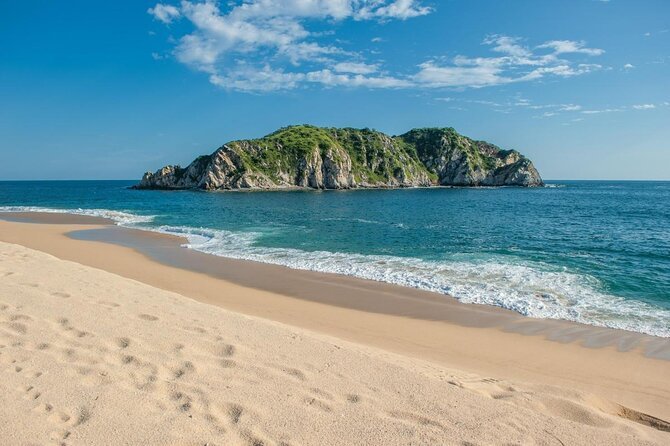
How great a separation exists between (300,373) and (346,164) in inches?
5386

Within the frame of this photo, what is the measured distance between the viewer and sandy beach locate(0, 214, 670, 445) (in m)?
4.60

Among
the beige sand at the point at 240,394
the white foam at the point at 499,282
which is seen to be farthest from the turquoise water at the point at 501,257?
the beige sand at the point at 240,394

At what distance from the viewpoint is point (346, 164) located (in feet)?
462

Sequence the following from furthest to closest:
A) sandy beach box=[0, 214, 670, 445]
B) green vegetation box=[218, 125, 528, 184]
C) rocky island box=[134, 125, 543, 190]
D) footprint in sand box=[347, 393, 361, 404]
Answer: green vegetation box=[218, 125, 528, 184]
rocky island box=[134, 125, 543, 190]
footprint in sand box=[347, 393, 361, 404]
sandy beach box=[0, 214, 670, 445]

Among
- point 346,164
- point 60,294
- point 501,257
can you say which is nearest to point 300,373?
point 60,294

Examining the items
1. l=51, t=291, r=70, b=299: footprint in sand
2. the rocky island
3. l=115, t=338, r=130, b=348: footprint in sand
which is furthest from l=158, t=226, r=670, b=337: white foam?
the rocky island

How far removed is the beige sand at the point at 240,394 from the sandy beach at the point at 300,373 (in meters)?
0.02

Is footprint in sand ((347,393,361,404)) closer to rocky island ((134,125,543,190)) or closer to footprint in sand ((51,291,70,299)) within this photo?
footprint in sand ((51,291,70,299))

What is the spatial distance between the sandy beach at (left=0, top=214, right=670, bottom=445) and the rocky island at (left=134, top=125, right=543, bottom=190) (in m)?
113

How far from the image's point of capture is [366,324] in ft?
36.4

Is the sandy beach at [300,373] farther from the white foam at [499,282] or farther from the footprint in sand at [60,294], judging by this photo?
the white foam at [499,282]

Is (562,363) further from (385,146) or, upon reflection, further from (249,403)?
(385,146)

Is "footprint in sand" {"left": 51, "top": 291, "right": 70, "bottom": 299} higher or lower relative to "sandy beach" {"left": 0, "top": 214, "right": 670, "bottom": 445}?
higher

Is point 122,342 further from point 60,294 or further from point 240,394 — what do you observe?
point 60,294
